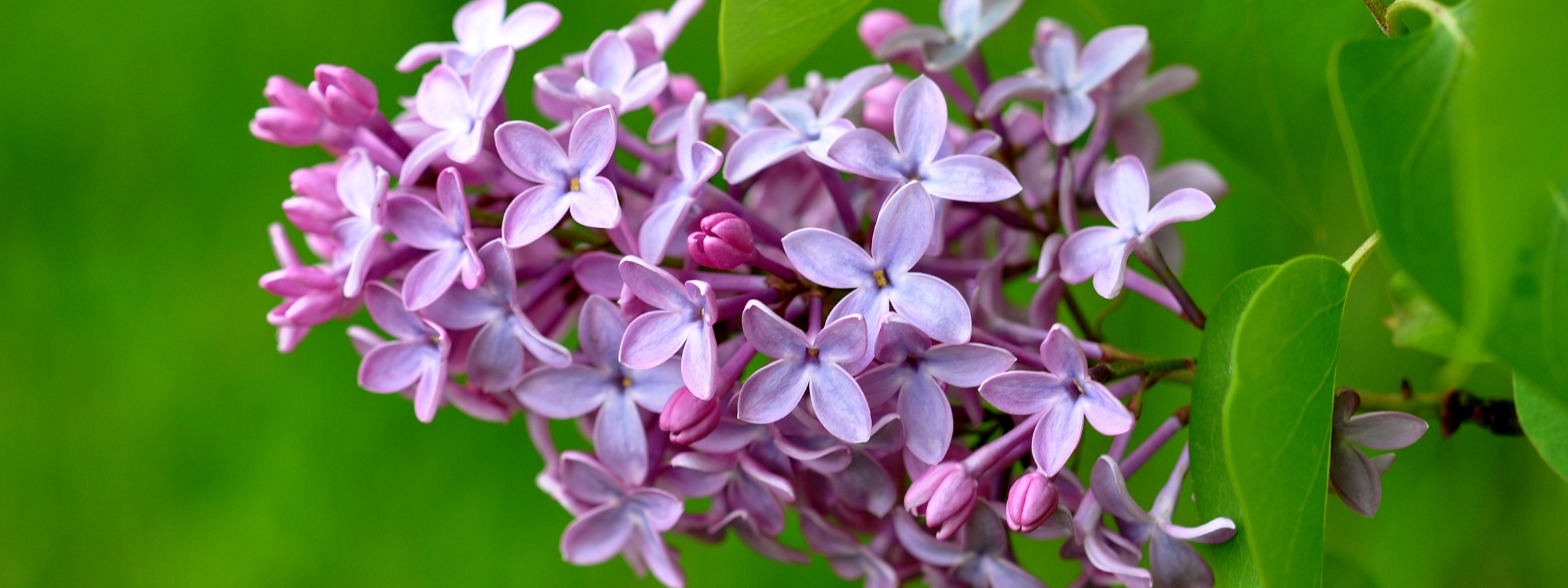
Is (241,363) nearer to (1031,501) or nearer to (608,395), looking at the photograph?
(608,395)

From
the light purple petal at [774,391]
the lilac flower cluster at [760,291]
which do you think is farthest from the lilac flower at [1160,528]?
the light purple petal at [774,391]

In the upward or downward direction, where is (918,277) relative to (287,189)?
upward

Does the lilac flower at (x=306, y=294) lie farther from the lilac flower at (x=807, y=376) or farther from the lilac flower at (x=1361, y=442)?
the lilac flower at (x=1361, y=442)

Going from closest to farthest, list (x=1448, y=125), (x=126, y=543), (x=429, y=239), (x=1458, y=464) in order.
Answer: (x=1448, y=125), (x=429, y=239), (x=1458, y=464), (x=126, y=543)

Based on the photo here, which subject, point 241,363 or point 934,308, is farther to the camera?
point 241,363

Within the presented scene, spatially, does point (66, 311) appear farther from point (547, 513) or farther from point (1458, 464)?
point (1458, 464)

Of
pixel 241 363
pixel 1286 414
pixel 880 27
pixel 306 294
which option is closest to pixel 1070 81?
pixel 880 27

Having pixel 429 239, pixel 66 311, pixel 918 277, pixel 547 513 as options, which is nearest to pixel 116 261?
pixel 66 311
